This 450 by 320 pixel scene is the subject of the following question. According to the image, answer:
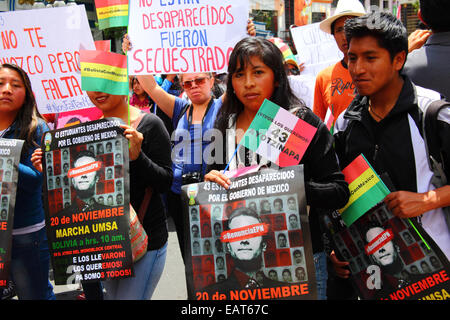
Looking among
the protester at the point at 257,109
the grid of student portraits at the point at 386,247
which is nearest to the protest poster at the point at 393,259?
the grid of student portraits at the point at 386,247

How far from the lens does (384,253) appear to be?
1.82 meters

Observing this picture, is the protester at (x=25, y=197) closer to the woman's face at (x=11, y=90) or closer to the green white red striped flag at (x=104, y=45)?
the woman's face at (x=11, y=90)

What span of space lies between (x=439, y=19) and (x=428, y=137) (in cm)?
82

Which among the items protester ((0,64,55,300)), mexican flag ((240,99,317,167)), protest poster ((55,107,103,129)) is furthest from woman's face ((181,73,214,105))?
mexican flag ((240,99,317,167))

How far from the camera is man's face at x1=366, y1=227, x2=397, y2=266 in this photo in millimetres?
1798

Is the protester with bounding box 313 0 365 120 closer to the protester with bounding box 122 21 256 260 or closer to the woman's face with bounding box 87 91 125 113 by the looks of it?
the protester with bounding box 122 21 256 260

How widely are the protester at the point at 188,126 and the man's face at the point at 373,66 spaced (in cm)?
135

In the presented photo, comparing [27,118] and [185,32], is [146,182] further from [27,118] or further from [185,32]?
[185,32]

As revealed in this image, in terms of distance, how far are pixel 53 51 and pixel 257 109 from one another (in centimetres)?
186

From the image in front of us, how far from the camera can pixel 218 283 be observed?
182 centimetres

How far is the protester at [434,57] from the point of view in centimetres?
217

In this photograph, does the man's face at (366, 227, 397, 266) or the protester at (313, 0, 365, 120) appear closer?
the man's face at (366, 227, 397, 266)

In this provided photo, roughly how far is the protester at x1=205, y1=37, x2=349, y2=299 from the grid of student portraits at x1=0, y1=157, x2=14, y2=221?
3.91 ft

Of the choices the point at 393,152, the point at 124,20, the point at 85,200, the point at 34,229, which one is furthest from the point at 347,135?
the point at 34,229
